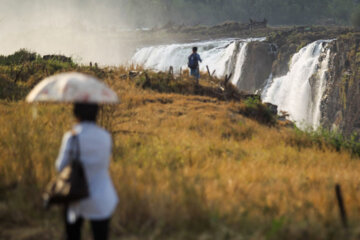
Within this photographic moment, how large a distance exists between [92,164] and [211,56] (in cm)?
3815

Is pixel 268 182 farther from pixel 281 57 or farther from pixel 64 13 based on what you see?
pixel 64 13

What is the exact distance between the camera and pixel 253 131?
35.2ft

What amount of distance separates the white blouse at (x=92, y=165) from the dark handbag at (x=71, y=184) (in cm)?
4

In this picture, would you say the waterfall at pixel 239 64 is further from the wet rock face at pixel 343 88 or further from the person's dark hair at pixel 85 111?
the person's dark hair at pixel 85 111

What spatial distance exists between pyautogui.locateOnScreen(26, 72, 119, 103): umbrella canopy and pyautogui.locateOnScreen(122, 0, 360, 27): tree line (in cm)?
7784

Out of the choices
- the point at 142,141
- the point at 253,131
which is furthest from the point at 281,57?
the point at 142,141

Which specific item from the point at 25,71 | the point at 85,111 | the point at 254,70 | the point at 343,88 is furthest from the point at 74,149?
the point at 254,70

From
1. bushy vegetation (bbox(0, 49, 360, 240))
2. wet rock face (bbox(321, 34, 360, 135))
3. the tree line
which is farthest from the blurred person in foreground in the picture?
the tree line

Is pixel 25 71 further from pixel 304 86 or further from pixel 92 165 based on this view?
pixel 304 86

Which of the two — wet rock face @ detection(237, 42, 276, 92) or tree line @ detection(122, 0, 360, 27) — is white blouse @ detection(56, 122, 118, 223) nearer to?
wet rock face @ detection(237, 42, 276, 92)

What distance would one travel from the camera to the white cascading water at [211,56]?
36.4 m

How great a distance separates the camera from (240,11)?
98.9 m

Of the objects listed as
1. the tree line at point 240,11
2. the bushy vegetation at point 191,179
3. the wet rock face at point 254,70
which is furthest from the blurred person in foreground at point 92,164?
the tree line at point 240,11

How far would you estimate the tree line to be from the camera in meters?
87.2
